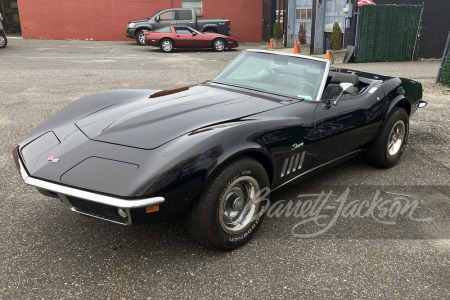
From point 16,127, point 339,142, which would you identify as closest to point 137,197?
point 339,142

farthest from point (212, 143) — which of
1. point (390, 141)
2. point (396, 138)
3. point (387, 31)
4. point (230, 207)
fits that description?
point (387, 31)

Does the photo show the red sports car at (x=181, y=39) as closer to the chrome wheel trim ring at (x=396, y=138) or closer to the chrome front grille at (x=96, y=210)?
the chrome wheel trim ring at (x=396, y=138)

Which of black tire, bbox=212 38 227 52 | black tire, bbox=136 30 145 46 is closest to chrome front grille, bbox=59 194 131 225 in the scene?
black tire, bbox=212 38 227 52

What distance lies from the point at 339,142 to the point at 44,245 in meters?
2.61

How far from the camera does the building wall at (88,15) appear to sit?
2180cm

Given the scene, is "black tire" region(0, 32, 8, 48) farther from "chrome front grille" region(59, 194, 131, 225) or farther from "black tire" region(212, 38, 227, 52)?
"chrome front grille" region(59, 194, 131, 225)

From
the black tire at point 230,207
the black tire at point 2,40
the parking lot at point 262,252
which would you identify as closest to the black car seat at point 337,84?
the parking lot at point 262,252

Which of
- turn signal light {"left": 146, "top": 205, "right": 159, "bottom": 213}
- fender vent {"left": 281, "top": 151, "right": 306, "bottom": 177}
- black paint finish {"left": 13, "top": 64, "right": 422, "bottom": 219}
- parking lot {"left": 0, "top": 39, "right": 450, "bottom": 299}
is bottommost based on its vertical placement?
parking lot {"left": 0, "top": 39, "right": 450, "bottom": 299}

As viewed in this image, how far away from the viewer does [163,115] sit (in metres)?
3.07

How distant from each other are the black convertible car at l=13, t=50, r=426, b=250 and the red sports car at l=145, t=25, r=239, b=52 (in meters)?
13.3

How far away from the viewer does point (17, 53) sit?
15.5 metres

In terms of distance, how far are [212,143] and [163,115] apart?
0.67 meters

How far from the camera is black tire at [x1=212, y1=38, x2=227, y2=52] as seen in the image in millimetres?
17453

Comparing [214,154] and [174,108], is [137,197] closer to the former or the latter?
[214,154]
